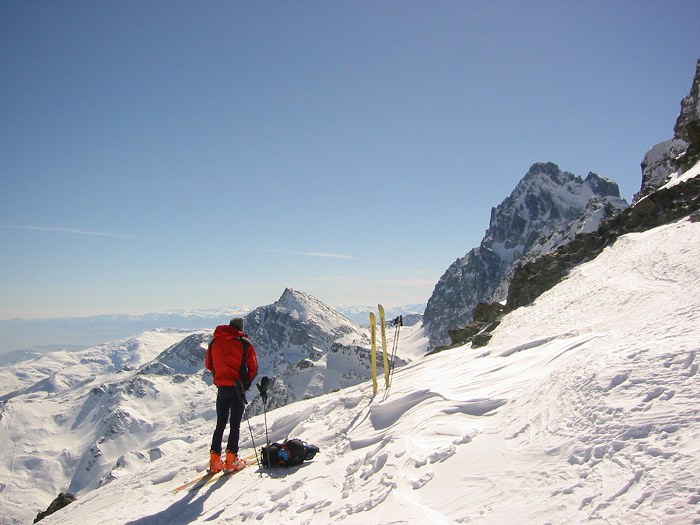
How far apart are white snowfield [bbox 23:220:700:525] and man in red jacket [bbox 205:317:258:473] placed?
1.16 meters

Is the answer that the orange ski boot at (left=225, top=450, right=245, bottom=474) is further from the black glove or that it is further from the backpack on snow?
the black glove

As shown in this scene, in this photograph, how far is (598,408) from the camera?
5262 millimetres

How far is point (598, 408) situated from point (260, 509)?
5044 millimetres

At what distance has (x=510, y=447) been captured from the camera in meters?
5.50

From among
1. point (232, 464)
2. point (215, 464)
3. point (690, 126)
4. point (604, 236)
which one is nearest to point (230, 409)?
point (232, 464)

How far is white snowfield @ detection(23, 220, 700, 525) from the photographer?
411cm

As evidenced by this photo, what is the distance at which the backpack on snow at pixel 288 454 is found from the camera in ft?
28.8

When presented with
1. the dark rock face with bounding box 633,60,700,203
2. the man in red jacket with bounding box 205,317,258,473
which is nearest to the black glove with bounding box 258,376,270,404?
the man in red jacket with bounding box 205,317,258,473

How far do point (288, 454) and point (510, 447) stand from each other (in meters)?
4.85

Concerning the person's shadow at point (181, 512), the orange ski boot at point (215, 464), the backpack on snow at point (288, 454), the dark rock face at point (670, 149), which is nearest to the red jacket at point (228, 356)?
the backpack on snow at point (288, 454)

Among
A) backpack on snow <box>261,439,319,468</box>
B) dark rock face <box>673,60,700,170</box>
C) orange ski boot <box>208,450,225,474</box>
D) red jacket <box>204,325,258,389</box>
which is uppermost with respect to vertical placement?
dark rock face <box>673,60,700,170</box>

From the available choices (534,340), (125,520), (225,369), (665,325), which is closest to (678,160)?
(534,340)

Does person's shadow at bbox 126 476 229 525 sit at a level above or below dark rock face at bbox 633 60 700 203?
below

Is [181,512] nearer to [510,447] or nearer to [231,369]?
[231,369]
